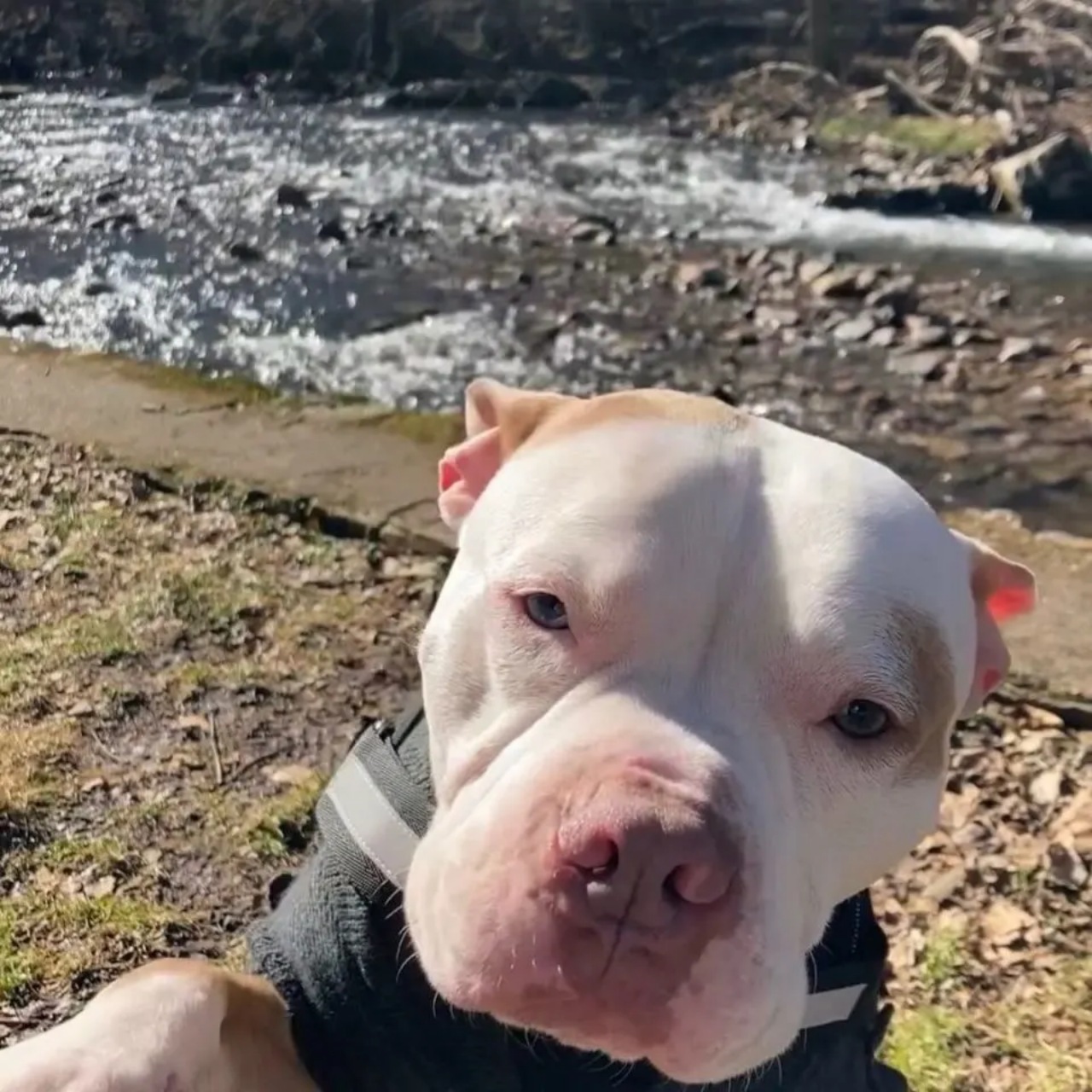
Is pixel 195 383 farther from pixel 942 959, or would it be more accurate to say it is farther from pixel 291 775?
pixel 942 959

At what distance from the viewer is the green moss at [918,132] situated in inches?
476

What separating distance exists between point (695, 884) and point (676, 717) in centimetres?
25

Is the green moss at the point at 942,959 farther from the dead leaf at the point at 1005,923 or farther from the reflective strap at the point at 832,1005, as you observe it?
the reflective strap at the point at 832,1005

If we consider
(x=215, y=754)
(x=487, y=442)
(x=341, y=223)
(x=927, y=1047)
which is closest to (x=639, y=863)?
(x=487, y=442)

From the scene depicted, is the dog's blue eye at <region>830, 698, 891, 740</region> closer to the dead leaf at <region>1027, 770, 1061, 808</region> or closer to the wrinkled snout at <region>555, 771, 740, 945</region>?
the wrinkled snout at <region>555, 771, 740, 945</region>

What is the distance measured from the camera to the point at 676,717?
78.9 inches

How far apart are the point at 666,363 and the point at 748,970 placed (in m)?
6.02

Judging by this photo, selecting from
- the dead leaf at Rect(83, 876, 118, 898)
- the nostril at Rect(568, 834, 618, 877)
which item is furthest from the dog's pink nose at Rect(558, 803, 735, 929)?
the dead leaf at Rect(83, 876, 118, 898)

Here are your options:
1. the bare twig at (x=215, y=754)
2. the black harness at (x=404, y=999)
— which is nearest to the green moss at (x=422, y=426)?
the bare twig at (x=215, y=754)

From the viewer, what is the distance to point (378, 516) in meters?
4.90

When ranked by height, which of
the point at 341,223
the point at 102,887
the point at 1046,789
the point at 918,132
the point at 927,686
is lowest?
the point at 918,132

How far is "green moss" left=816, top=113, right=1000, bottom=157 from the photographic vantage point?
1209 centimetres

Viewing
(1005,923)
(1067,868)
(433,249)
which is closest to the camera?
(1005,923)

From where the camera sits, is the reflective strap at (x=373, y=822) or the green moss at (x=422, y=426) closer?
the reflective strap at (x=373, y=822)
